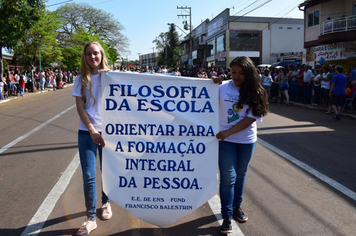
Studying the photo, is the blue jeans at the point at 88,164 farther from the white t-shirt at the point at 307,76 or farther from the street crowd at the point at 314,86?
the white t-shirt at the point at 307,76

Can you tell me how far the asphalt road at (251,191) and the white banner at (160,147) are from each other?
0.46m

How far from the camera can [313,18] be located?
26906mm

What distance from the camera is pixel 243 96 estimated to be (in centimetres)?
312

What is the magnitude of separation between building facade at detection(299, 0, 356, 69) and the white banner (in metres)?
22.6

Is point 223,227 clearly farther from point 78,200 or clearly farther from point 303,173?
point 303,173

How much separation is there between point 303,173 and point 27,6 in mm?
18418

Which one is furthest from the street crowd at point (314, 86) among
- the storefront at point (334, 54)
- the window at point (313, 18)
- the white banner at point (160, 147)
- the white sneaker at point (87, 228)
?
the window at point (313, 18)

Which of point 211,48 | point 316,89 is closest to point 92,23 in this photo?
point 211,48

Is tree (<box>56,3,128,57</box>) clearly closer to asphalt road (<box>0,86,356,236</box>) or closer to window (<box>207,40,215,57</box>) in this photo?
window (<box>207,40,215,57</box>)

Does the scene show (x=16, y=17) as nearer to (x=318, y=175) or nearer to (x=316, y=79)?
(x=316, y=79)

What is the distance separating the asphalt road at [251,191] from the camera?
3408 mm

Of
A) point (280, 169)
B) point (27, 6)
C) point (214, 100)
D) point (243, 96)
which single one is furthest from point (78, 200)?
point (27, 6)

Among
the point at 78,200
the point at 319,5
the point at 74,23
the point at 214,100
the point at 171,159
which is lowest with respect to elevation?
the point at 78,200

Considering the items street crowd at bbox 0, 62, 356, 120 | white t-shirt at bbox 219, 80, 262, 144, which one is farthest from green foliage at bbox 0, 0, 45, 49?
white t-shirt at bbox 219, 80, 262, 144
